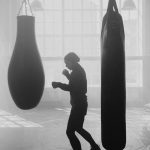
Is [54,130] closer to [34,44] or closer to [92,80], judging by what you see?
[92,80]

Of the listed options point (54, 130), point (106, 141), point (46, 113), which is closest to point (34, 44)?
point (106, 141)

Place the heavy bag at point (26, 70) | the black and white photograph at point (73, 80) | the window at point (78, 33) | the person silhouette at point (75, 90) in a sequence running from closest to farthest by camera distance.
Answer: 1. the heavy bag at point (26, 70)
2. the person silhouette at point (75, 90)
3. the black and white photograph at point (73, 80)
4. the window at point (78, 33)

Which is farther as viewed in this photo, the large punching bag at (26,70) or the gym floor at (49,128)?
the gym floor at (49,128)

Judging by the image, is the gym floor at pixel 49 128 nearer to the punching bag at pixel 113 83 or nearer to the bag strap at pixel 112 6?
→ the punching bag at pixel 113 83

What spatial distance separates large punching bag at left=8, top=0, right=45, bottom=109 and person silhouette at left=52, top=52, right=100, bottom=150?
37.9 inches

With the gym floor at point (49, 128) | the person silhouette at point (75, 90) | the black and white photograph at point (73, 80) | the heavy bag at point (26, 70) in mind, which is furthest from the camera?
the gym floor at point (49, 128)

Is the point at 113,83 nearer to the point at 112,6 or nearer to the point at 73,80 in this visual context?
the point at 112,6

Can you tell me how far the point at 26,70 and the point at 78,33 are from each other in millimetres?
8201

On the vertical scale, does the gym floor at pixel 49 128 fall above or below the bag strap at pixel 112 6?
below

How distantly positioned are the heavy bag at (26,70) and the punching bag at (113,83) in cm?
31

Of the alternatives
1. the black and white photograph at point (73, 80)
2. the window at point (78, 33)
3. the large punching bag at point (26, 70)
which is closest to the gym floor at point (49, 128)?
the black and white photograph at point (73, 80)

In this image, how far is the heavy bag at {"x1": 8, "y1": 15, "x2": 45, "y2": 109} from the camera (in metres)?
1.50

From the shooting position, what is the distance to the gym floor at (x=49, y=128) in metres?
5.21

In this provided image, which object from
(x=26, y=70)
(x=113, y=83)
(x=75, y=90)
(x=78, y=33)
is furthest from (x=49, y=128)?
(x=113, y=83)
